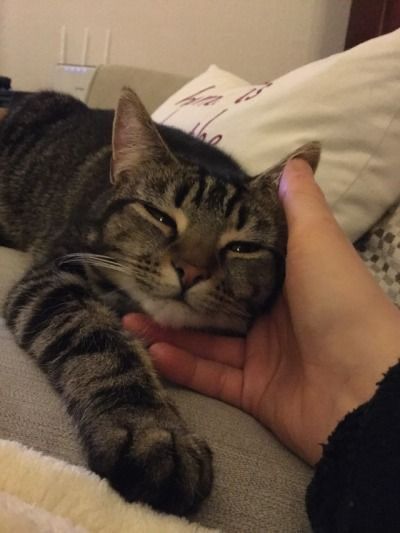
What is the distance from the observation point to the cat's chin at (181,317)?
788 mm

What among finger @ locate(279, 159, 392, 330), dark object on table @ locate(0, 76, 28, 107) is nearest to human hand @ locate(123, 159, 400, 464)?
finger @ locate(279, 159, 392, 330)

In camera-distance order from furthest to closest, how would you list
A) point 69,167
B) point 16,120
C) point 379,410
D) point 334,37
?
point 334,37, point 16,120, point 69,167, point 379,410

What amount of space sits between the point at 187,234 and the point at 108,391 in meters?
0.28

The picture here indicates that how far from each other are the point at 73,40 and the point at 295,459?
8.90 feet

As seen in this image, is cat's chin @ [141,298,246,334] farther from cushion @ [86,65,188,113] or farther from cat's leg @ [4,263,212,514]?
cushion @ [86,65,188,113]

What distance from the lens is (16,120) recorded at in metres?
1.64

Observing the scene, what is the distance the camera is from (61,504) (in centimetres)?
45

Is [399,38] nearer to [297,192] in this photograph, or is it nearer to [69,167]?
[297,192]

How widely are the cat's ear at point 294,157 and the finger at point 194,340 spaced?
10.3 inches

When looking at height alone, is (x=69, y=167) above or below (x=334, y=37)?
below

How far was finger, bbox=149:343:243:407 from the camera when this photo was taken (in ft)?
2.35

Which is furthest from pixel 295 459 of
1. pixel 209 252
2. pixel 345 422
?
pixel 209 252

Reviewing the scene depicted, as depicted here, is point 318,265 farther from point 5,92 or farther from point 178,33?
point 178,33

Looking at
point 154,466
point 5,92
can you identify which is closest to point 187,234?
point 154,466
